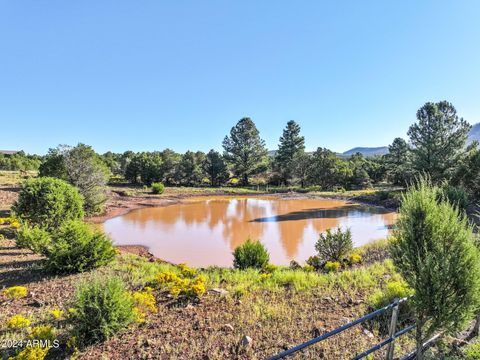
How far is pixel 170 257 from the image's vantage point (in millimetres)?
9219

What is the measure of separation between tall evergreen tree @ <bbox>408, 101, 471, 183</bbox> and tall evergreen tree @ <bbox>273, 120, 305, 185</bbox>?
60.1 ft

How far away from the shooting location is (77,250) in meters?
5.90

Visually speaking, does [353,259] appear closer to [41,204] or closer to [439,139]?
[41,204]

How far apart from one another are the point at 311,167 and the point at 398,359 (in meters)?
36.1

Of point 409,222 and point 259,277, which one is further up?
point 409,222

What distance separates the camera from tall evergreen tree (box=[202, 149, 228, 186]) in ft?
130

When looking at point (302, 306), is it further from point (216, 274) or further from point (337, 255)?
point (337, 255)

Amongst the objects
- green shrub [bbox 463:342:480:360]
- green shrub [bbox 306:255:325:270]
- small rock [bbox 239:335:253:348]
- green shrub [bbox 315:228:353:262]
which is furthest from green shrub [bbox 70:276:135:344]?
green shrub [bbox 315:228:353:262]

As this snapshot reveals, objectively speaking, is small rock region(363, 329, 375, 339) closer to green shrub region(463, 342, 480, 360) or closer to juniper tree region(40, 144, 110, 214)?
green shrub region(463, 342, 480, 360)

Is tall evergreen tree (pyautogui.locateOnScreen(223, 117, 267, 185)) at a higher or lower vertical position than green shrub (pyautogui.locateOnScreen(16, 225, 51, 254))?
higher

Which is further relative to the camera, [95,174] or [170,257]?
[95,174]

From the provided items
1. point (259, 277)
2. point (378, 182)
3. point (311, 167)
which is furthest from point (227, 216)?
point (378, 182)

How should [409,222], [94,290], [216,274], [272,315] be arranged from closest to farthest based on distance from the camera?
1. [409,222]
2. [94,290]
3. [272,315]
4. [216,274]

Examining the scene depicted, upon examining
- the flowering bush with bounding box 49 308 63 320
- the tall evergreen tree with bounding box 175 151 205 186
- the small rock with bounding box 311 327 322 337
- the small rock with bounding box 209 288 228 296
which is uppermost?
the tall evergreen tree with bounding box 175 151 205 186
